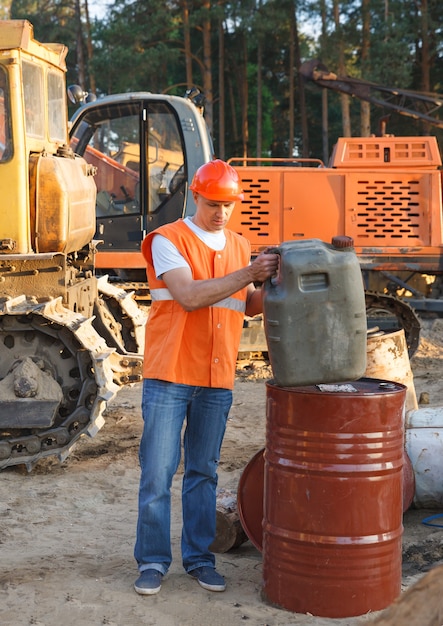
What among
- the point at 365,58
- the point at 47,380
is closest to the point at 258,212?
the point at 47,380

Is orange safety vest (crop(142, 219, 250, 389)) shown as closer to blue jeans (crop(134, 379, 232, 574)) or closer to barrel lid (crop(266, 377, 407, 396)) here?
blue jeans (crop(134, 379, 232, 574))

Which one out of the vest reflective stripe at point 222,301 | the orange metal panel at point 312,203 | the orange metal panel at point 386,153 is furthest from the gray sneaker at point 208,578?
the orange metal panel at point 386,153

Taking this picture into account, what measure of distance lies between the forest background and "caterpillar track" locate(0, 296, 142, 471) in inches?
608

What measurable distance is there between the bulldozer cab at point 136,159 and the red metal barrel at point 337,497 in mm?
6694

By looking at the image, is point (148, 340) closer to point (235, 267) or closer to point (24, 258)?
point (235, 267)

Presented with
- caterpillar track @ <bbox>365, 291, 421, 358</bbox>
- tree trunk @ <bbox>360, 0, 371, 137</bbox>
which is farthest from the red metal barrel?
tree trunk @ <bbox>360, 0, 371, 137</bbox>

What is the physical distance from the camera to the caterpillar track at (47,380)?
22.1ft

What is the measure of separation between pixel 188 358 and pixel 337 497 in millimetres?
936

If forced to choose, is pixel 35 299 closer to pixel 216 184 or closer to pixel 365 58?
pixel 216 184

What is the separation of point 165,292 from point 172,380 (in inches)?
16.2

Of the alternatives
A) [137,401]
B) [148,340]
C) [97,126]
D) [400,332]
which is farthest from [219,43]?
[148,340]

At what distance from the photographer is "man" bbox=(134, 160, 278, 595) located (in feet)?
14.5

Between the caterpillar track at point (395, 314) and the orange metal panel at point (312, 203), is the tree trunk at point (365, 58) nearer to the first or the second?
the orange metal panel at point (312, 203)

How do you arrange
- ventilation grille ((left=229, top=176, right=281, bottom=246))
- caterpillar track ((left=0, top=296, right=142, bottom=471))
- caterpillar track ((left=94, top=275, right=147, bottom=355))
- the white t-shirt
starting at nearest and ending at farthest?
the white t-shirt → caterpillar track ((left=0, top=296, right=142, bottom=471)) → caterpillar track ((left=94, top=275, right=147, bottom=355)) → ventilation grille ((left=229, top=176, right=281, bottom=246))
